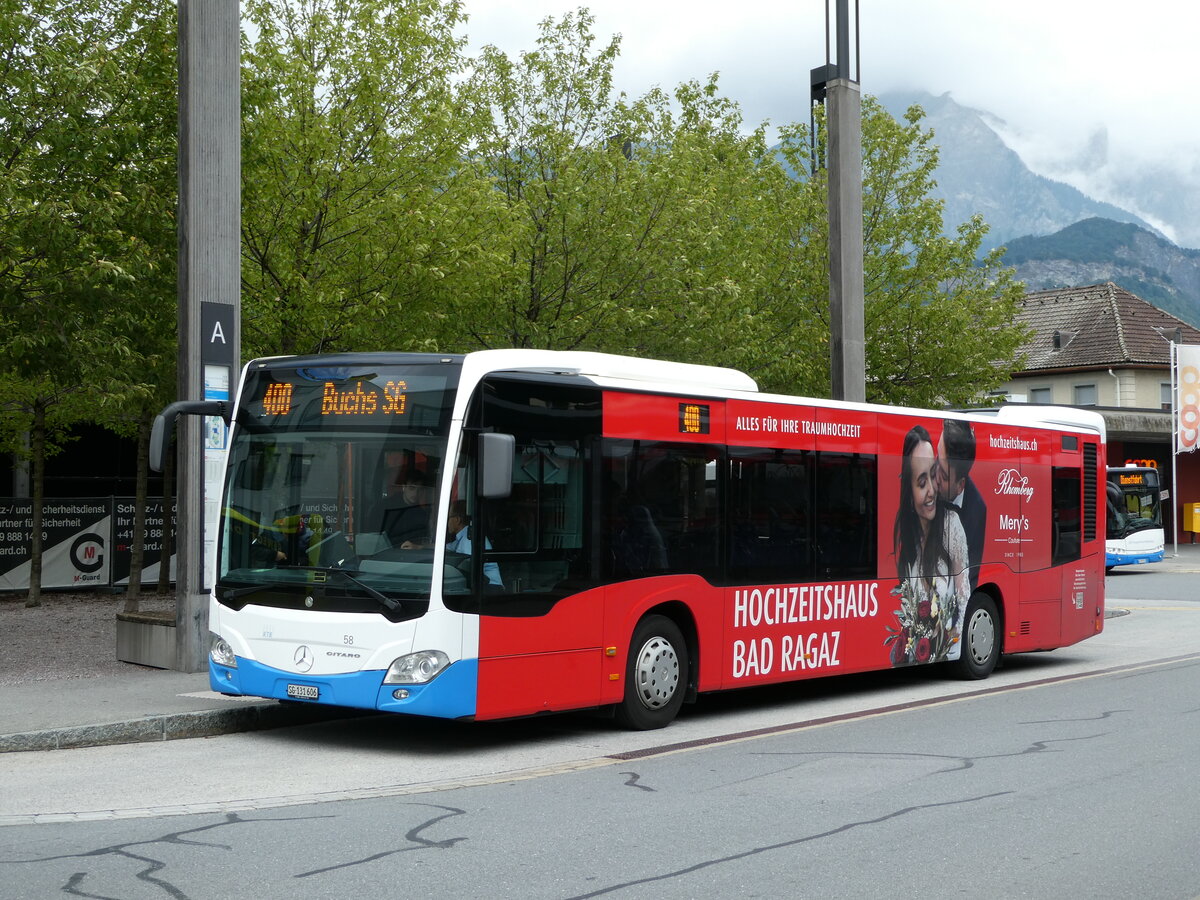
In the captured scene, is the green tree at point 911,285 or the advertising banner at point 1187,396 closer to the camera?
the green tree at point 911,285

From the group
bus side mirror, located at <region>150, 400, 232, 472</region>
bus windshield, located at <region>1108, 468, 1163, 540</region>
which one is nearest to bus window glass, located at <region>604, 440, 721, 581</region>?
bus side mirror, located at <region>150, 400, 232, 472</region>

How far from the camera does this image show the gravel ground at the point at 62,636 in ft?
43.0

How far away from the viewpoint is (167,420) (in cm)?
998

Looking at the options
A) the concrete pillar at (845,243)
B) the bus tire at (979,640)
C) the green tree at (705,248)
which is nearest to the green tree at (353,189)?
the green tree at (705,248)

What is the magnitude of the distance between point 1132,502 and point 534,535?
31114 mm

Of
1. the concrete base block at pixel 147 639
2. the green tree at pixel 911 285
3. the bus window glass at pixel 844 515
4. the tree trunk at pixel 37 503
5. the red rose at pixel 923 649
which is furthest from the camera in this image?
the green tree at pixel 911 285

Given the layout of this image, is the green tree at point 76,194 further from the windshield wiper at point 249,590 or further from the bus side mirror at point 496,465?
the bus side mirror at point 496,465

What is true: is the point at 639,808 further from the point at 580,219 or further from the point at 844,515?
the point at 580,219

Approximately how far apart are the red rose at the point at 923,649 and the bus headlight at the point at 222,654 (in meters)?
6.74

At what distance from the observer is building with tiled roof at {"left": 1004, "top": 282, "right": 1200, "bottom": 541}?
53.2 m

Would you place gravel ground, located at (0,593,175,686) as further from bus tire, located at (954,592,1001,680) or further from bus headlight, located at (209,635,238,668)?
bus tire, located at (954,592,1001,680)

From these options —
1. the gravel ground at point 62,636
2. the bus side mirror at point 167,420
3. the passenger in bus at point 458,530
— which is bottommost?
the gravel ground at point 62,636

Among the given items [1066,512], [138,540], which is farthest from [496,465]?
[138,540]

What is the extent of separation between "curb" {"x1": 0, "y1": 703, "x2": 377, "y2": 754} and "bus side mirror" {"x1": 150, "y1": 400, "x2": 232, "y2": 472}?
6.00 feet
